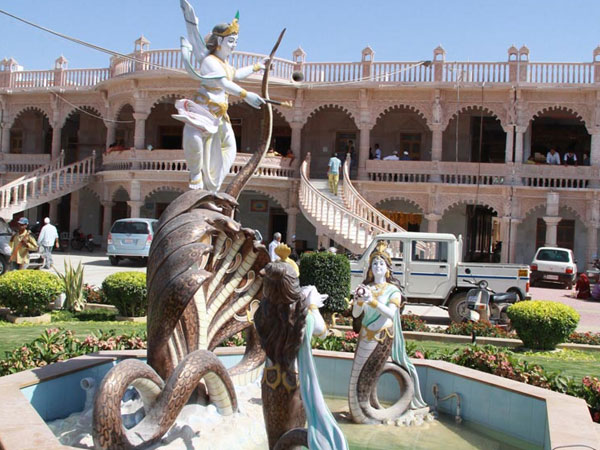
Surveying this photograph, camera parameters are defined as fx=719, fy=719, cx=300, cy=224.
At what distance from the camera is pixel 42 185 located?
2617cm

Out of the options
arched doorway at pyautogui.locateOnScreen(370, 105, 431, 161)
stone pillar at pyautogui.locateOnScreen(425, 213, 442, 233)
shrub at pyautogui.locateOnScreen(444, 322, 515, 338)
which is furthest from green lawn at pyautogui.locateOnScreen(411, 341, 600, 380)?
arched doorway at pyautogui.locateOnScreen(370, 105, 431, 161)

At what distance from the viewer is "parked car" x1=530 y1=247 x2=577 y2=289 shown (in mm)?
21969

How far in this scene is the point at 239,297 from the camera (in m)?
7.60

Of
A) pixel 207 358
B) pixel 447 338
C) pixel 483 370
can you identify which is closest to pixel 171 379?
pixel 207 358

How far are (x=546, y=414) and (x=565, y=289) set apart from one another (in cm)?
1696

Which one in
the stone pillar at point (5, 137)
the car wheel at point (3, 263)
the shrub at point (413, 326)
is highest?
the stone pillar at point (5, 137)

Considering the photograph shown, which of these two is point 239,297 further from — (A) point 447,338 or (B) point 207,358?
(A) point 447,338

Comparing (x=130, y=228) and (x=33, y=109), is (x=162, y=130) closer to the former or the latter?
(x=33, y=109)

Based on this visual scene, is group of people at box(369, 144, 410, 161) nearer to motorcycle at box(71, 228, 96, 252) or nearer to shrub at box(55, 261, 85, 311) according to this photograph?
motorcycle at box(71, 228, 96, 252)

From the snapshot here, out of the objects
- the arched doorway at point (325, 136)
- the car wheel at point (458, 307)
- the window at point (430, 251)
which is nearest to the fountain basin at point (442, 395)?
the car wheel at point (458, 307)

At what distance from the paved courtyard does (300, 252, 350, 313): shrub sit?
230cm

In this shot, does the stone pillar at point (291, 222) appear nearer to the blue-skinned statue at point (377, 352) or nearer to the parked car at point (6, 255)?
the parked car at point (6, 255)

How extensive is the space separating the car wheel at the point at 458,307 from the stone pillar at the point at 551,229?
11.5 metres

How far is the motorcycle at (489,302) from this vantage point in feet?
40.7
